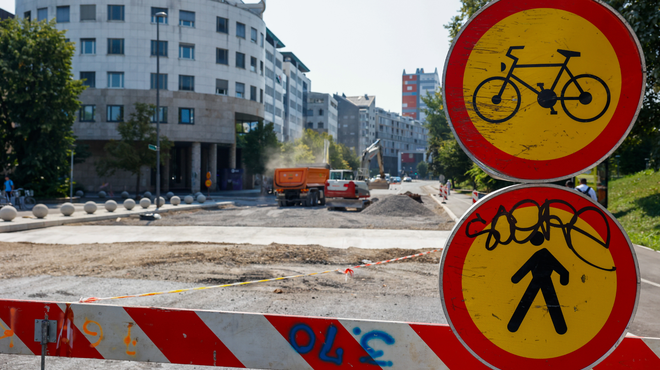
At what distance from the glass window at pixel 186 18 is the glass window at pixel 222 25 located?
99.3 inches

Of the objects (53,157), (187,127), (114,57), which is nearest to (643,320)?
(53,157)

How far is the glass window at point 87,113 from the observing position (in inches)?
1763

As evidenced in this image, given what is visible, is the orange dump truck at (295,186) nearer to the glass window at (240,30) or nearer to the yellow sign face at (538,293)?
the glass window at (240,30)

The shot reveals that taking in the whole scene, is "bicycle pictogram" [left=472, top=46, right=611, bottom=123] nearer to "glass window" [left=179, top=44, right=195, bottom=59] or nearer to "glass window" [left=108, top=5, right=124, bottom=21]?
"glass window" [left=179, top=44, right=195, bottom=59]

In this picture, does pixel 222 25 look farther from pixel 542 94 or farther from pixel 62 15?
pixel 542 94

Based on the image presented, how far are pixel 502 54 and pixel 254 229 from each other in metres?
14.9

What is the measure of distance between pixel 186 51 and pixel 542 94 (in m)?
49.6

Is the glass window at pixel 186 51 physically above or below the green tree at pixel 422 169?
above

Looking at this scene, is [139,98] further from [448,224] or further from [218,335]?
[218,335]

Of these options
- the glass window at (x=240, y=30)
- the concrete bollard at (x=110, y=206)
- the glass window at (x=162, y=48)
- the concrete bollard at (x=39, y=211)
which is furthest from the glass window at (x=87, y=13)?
the concrete bollard at (x=39, y=211)

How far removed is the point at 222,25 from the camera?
1933 inches

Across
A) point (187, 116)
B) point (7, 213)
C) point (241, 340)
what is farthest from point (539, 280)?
point (187, 116)

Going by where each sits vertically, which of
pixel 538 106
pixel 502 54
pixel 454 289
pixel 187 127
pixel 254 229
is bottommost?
pixel 254 229

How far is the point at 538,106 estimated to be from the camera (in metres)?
1.69
